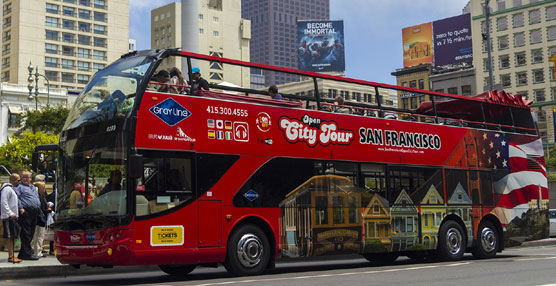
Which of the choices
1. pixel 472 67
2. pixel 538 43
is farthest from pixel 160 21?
pixel 538 43

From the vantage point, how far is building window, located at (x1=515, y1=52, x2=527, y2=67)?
341ft

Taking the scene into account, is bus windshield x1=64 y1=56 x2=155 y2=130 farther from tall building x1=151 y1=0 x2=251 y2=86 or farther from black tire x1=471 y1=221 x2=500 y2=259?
tall building x1=151 y1=0 x2=251 y2=86

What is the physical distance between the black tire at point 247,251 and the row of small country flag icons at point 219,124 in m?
1.93

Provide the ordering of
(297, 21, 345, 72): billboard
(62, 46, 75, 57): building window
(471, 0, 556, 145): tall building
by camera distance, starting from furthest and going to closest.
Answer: (297, 21, 345, 72): billboard, (62, 46, 75, 57): building window, (471, 0, 556, 145): tall building

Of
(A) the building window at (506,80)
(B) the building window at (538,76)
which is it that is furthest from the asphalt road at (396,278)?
(A) the building window at (506,80)

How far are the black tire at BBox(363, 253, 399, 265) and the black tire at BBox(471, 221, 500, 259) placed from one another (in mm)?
2179

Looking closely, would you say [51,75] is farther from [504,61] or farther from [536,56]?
[536,56]

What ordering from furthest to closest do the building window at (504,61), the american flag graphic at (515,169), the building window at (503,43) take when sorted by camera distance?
the building window at (503,43)
the building window at (504,61)
the american flag graphic at (515,169)

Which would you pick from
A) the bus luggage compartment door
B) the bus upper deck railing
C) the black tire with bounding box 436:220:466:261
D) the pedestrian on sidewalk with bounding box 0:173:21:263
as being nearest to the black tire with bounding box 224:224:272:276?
the bus luggage compartment door

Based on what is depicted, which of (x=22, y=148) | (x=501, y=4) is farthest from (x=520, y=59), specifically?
(x=22, y=148)

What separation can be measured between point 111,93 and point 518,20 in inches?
4013

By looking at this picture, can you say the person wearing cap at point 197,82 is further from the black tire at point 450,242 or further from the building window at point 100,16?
the building window at point 100,16

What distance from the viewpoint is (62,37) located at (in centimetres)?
11544

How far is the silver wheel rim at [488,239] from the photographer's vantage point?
1844 cm
